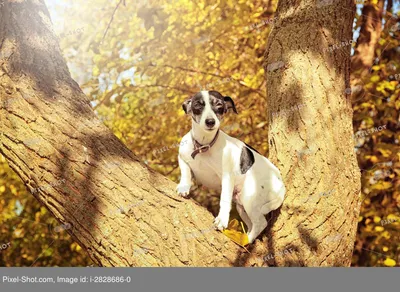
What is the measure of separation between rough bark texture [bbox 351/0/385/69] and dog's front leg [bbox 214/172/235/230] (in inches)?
187

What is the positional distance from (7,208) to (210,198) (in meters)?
3.98

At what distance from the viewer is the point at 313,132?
12.6 ft

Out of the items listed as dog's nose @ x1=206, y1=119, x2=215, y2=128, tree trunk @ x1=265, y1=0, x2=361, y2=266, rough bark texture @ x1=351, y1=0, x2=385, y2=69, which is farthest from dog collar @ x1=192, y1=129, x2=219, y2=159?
rough bark texture @ x1=351, y1=0, x2=385, y2=69

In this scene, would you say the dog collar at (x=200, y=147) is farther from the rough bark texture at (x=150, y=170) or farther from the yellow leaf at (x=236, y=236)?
the yellow leaf at (x=236, y=236)

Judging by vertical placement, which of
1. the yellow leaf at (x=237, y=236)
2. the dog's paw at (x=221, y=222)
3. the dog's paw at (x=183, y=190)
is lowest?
the yellow leaf at (x=237, y=236)

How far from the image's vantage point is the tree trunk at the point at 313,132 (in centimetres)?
360

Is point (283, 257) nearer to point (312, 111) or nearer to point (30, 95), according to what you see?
point (312, 111)

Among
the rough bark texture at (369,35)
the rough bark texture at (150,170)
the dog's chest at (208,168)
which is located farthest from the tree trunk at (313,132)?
the rough bark texture at (369,35)

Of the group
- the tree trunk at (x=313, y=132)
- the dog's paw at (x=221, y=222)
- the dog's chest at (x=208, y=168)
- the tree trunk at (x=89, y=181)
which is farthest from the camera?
the dog's chest at (x=208, y=168)

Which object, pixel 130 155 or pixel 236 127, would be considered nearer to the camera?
pixel 130 155

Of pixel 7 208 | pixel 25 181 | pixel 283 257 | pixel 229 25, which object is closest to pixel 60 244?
pixel 7 208

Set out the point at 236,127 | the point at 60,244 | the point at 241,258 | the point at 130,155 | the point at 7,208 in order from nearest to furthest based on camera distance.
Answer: the point at 241,258 → the point at 130,155 → the point at 236,127 → the point at 7,208 → the point at 60,244

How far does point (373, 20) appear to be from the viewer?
25.2 feet

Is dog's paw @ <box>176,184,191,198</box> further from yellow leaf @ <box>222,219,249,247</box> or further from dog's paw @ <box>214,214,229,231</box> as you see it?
yellow leaf @ <box>222,219,249,247</box>
